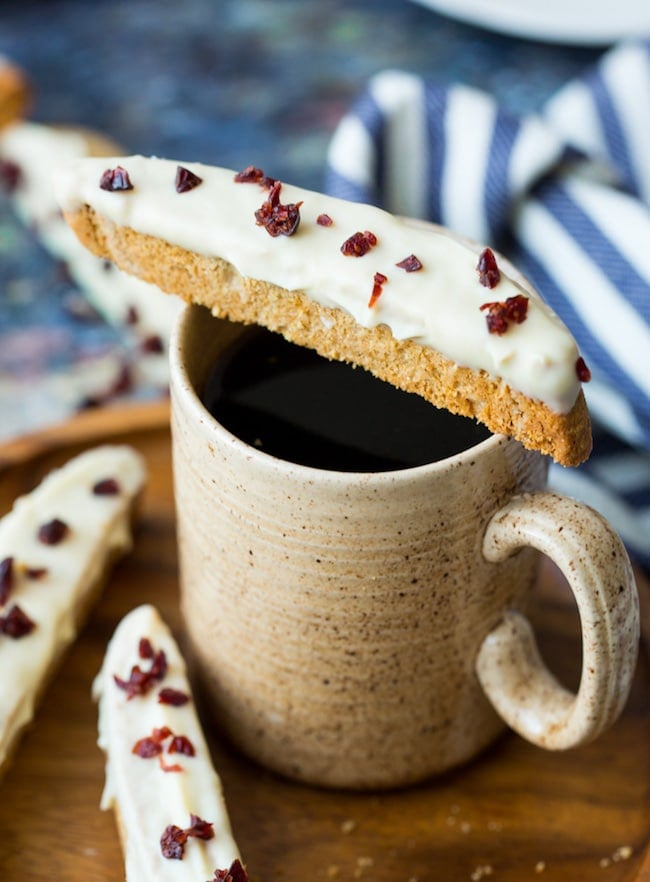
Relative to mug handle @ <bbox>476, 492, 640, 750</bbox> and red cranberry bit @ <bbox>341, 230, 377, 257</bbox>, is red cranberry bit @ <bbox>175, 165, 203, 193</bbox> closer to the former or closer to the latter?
red cranberry bit @ <bbox>341, 230, 377, 257</bbox>

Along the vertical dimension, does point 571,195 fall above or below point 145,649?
above

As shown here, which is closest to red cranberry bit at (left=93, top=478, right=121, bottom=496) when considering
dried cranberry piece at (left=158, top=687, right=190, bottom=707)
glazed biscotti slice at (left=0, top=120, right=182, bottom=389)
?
dried cranberry piece at (left=158, top=687, right=190, bottom=707)

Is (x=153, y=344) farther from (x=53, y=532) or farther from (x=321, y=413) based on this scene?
(x=321, y=413)

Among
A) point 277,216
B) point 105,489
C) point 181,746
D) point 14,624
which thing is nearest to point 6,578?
point 14,624

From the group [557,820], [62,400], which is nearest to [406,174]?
[62,400]

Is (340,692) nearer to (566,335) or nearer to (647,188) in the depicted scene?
(566,335)

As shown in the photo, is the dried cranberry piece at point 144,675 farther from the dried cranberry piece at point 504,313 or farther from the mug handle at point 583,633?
the dried cranberry piece at point 504,313
